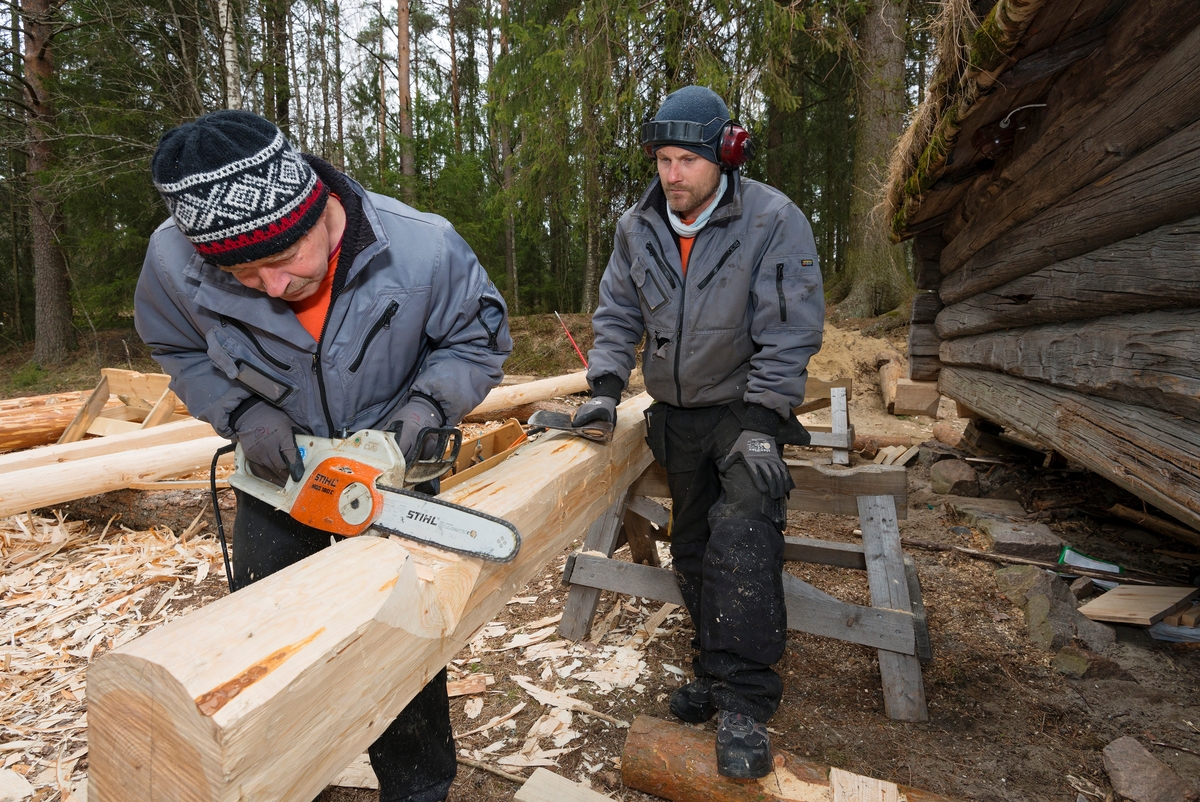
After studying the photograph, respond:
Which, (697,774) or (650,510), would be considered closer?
(697,774)

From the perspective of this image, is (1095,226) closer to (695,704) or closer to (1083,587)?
(1083,587)

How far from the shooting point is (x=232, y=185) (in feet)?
4.80

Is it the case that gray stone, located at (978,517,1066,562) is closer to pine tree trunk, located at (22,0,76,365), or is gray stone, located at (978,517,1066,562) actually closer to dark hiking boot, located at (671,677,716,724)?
dark hiking boot, located at (671,677,716,724)

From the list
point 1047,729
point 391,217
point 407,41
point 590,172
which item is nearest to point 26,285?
point 407,41

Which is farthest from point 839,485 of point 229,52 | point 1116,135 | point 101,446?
point 229,52

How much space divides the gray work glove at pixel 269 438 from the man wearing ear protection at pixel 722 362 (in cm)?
104

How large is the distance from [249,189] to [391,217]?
0.43m

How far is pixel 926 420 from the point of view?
7.63 m

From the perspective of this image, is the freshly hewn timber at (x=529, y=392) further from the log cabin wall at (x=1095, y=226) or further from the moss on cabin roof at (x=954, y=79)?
the log cabin wall at (x=1095, y=226)

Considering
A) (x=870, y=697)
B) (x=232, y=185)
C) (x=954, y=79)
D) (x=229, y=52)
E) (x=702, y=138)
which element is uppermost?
(x=229, y=52)

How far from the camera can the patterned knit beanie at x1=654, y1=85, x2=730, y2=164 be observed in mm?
2283

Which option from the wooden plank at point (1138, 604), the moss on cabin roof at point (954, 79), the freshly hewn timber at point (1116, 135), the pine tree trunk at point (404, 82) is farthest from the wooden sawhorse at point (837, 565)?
the pine tree trunk at point (404, 82)

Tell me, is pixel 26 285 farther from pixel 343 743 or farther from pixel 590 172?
pixel 343 743

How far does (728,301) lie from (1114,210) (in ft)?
5.21
